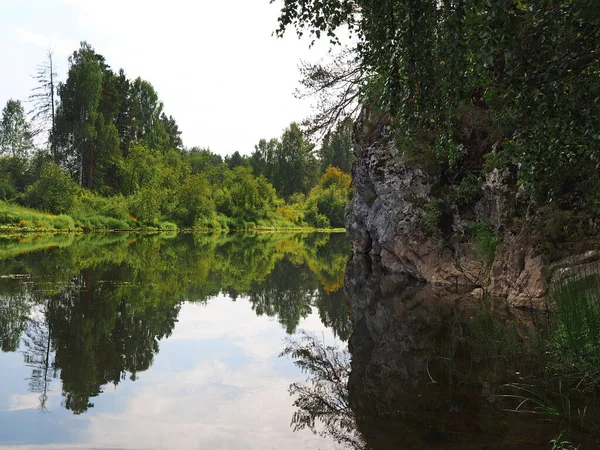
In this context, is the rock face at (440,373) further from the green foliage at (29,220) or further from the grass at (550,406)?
the green foliage at (29,220)

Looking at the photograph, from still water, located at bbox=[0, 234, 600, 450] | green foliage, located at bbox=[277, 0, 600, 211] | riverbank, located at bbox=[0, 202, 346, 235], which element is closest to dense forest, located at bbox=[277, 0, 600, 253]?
green foliage, located at bbox=[277, 0, 600, 211]

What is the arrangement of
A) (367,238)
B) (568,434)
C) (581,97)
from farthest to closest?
(367,238) → (581,97) → (568,434)

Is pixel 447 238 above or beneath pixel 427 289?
above

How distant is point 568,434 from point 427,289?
9.49 m

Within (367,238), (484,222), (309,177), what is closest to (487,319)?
(484,222)

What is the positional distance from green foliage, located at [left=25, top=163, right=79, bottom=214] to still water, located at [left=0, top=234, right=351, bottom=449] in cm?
2710

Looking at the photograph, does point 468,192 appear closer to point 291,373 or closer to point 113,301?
point 291,373

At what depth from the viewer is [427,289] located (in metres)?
13.6

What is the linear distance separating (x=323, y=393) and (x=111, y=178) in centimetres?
5396

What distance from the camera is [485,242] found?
1268 cm

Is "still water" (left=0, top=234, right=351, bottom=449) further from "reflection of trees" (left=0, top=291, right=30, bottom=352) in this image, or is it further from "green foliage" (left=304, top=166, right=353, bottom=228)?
"green foliage" (left=304, top=166, right=353, bottom=228)

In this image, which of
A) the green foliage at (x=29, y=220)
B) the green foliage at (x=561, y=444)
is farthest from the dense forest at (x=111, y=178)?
the green foliage at (x=561, y=444)

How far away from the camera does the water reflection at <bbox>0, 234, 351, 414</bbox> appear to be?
6.18m

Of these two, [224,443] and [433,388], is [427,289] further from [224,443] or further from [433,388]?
[224,443]
